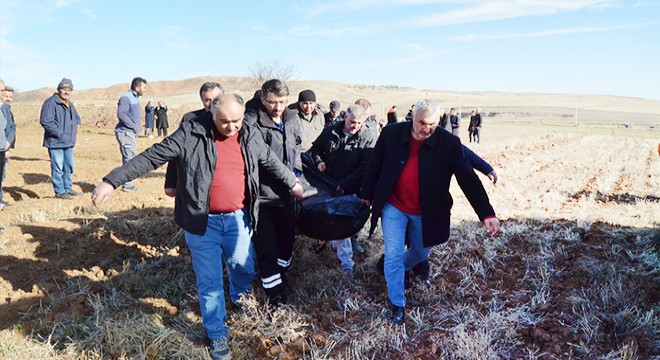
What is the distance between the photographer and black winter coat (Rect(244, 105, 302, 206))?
429 centimetres

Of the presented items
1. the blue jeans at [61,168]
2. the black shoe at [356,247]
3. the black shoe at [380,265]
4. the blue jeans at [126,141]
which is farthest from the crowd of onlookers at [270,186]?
the blue jeans at [61,168]

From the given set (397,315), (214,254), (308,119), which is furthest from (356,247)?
(214,254)

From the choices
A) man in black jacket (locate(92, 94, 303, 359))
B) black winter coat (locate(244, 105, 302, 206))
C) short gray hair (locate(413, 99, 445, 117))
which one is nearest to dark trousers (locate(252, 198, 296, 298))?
black winter coat (locate(244, 105, 302, 206))

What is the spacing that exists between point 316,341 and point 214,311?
2.64 ft

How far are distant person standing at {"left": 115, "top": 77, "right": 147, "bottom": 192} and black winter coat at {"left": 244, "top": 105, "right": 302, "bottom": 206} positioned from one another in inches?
168

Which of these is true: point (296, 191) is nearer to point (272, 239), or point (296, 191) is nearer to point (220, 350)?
point (272, 239)

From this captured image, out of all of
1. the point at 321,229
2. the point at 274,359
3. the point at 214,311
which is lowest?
the point at 274,359

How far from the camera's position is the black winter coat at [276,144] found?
169 inches

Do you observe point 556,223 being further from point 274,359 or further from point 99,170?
point 99,170

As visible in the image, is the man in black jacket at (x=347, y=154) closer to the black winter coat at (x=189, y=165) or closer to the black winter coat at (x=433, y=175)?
the black winter coat at (x=433, y=175)

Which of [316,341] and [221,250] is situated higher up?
[221,250]

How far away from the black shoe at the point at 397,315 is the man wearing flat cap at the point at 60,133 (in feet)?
19.7

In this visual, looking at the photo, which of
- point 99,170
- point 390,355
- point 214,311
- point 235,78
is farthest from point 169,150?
point 235,78

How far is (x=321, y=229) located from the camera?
184 inches
